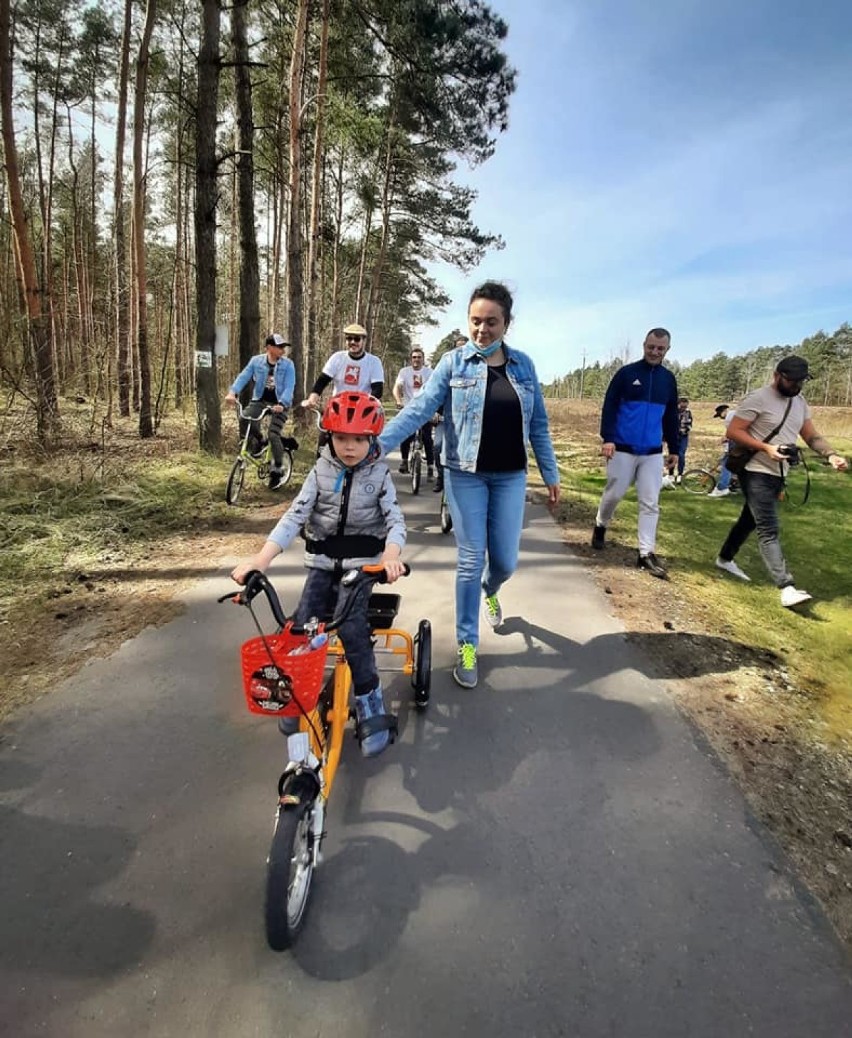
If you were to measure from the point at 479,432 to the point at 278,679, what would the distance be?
6.47ft

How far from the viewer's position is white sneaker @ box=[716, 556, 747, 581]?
18.0 feet

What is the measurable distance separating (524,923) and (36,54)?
85.2ft

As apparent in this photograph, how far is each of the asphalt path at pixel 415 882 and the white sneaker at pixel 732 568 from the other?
294cm

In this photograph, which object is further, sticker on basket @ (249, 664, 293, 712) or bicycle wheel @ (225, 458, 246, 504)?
bicycle wheel @ (225, 458, 246, 504)

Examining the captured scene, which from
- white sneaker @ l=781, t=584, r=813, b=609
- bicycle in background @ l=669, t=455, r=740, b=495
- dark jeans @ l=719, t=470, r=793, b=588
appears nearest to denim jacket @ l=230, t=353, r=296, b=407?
dark jeans @ l=719, t=470, r=793, b=588

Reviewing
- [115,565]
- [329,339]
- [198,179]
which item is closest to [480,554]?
[115,565]

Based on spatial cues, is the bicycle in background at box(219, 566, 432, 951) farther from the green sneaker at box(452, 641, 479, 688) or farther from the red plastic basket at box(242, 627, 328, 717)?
the green sneaker at box(452, 641, 479, 688)

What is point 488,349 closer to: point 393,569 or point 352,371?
point 393,569

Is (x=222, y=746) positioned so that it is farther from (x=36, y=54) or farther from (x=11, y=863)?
(x=36, y=54)

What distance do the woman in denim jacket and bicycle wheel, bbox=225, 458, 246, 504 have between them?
469 cm

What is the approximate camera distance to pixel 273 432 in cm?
800

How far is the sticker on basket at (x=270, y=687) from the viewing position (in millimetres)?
1784

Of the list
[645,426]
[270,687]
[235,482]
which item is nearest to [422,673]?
[270,687]

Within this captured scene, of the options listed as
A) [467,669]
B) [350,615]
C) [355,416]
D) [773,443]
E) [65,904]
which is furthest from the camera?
[773,443]
